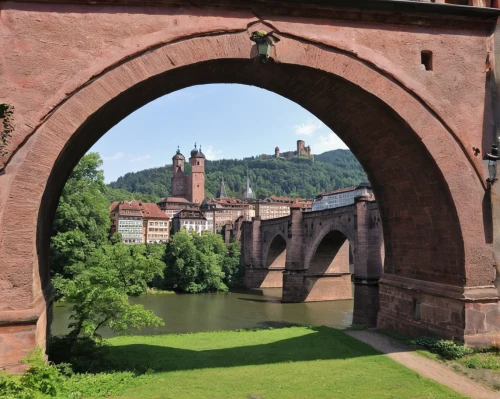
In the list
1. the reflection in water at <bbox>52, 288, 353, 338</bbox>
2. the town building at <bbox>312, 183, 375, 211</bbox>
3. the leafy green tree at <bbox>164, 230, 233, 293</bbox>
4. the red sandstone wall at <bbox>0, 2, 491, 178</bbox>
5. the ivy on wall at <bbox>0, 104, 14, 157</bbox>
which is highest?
the town building at <bbox>312, 183, 375, 211</bbox>

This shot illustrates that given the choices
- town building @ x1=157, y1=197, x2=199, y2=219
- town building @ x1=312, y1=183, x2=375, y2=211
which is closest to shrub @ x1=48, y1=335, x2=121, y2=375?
town building @ x1=312, y1=183, x2=375, y2=211

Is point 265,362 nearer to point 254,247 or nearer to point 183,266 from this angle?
point 183,266

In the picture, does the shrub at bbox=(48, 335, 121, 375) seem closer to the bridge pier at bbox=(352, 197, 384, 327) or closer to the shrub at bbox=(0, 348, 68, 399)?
the shrub at bbox=(0, 348, 68, 399)

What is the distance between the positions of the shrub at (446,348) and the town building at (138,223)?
60.4 m

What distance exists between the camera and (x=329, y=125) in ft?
36.0

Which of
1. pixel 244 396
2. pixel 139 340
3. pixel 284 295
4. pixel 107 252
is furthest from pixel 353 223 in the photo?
pixel 244 396

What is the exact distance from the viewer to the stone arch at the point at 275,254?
1989 inches

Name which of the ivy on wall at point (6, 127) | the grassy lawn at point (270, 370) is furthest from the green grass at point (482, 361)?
the ivy on wall at point (6, 127)

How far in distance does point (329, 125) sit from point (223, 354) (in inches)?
254

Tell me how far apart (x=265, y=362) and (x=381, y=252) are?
22158 mm

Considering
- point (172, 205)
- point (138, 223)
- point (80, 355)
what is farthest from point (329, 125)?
point (172, 205)

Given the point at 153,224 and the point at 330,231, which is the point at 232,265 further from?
the point at 153,224

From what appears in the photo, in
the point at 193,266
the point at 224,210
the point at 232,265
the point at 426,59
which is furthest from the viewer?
the point at 224,210

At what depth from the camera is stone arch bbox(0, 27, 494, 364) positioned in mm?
6895
